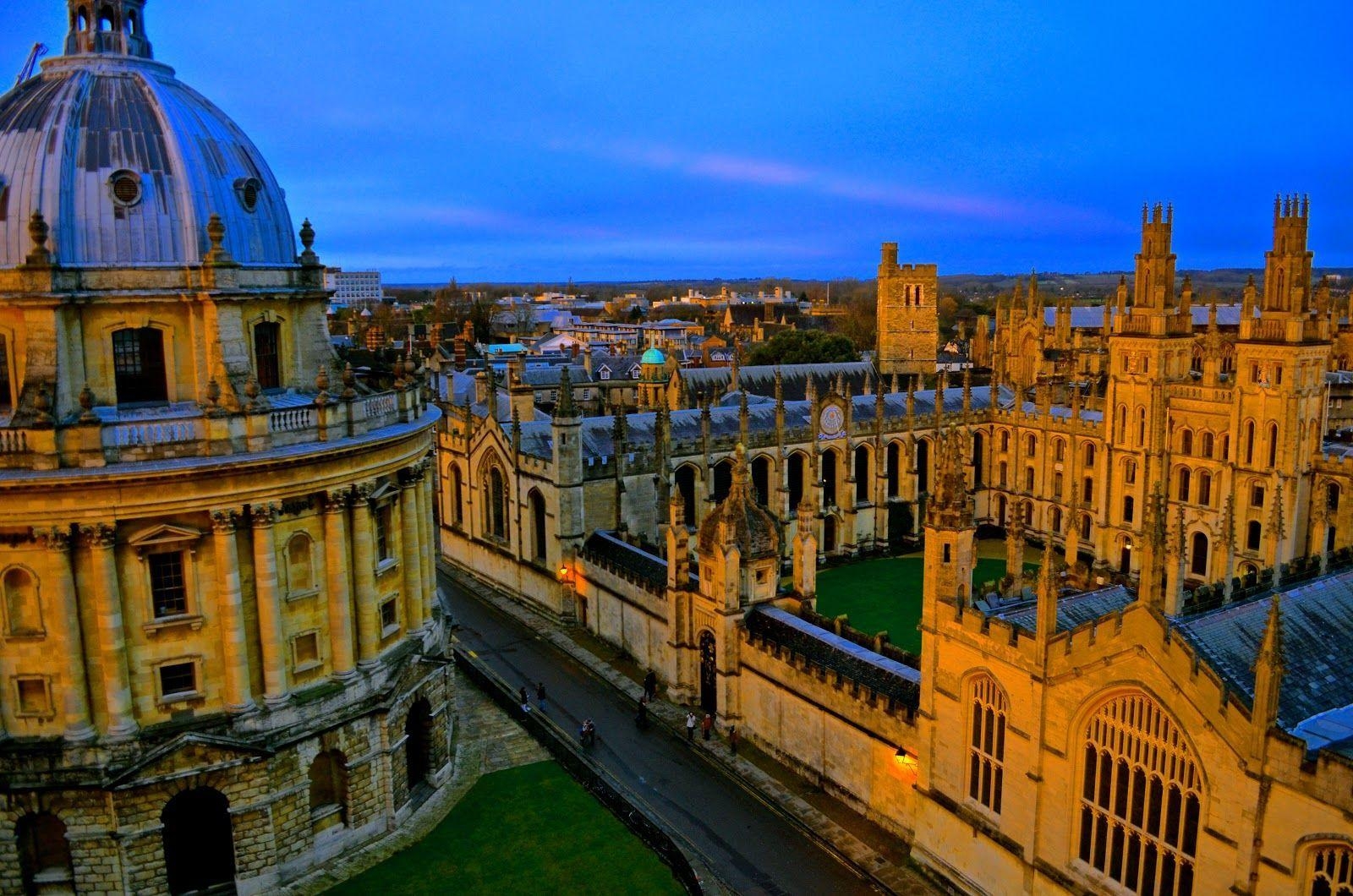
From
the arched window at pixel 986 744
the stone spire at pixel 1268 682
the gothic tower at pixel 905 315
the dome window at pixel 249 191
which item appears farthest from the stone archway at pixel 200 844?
the gothic tower at pixel 905 315

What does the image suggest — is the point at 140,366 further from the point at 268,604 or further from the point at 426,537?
the point at 426,537

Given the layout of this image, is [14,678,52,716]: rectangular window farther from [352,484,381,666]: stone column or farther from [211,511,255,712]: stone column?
[352,484,381,666]: stone column

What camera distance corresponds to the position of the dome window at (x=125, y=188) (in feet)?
75.9

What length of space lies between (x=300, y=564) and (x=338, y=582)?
101 cm

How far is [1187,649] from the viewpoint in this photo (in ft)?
55.7

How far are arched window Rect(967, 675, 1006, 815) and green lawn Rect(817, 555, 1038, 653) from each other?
575 inches

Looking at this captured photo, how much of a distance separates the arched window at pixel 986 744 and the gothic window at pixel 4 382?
75.7ft

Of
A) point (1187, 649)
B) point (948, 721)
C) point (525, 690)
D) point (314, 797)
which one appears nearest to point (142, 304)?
point (314, 797)

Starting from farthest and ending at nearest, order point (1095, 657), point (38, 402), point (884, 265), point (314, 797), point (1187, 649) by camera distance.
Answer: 1. point (884, 265)
2. point (314, 797)
3. point (38, 402)
4. point (1095, 657)
5. point (1187, 649)

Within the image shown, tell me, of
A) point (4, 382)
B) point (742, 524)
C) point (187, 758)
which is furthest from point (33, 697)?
point (742, 524)

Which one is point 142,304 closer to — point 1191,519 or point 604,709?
point 604,709

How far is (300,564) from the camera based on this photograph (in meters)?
24.5

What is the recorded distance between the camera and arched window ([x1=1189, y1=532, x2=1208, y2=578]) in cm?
4538

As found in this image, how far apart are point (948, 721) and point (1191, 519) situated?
28686 millimetres
